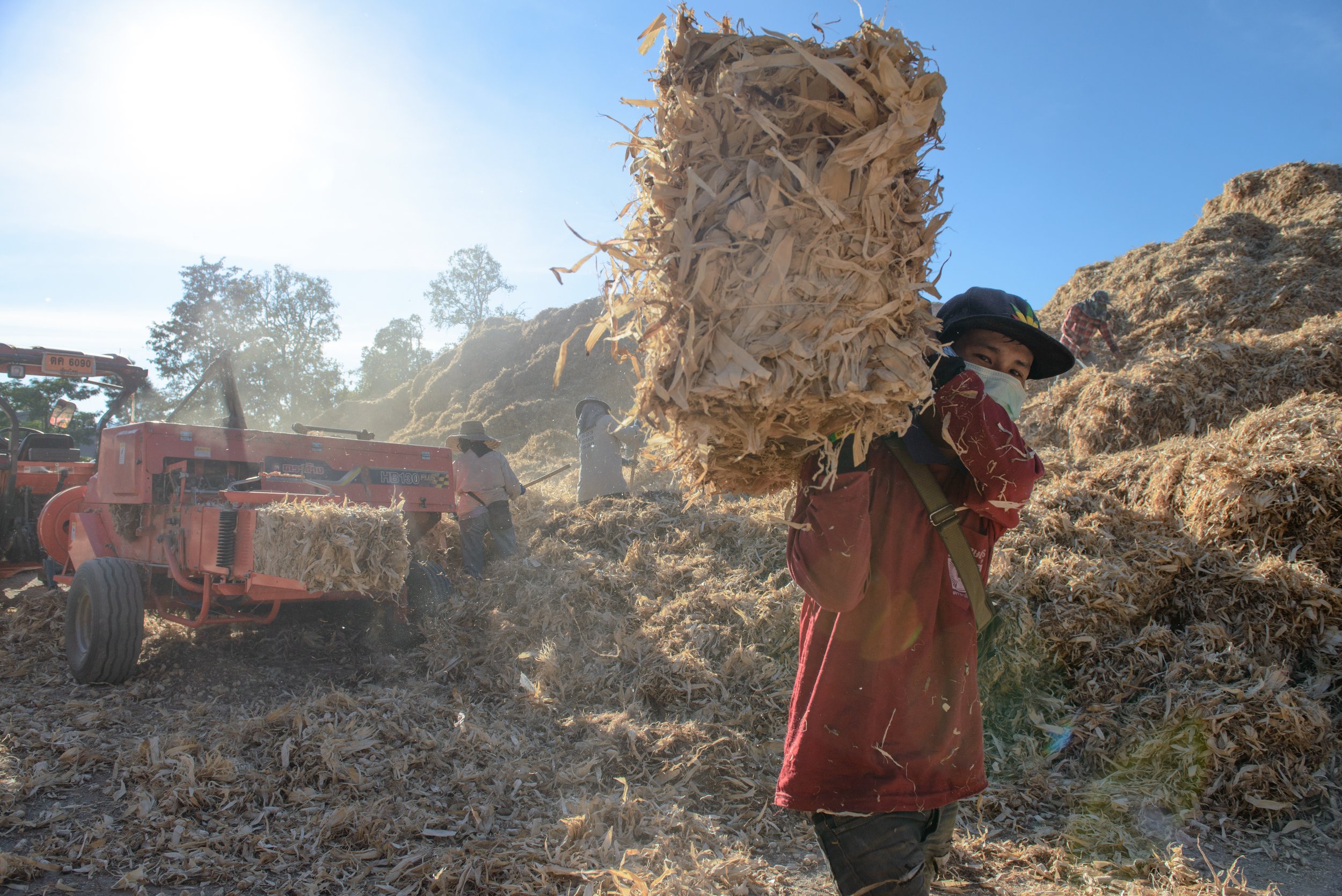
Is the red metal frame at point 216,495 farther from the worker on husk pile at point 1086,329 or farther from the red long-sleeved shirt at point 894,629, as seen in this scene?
the worker on husk pile at point 1086,329

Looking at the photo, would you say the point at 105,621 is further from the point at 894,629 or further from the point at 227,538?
the point at 894,629

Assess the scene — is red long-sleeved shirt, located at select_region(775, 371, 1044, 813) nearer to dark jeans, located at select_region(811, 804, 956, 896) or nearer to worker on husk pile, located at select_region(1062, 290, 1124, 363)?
dark jeans, located at select_region(811, 804, 956, 896)

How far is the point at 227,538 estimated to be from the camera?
4.72 m

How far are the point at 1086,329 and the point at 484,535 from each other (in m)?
8.08

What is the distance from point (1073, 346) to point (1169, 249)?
3.30m

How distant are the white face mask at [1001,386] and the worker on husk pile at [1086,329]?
29.1ft

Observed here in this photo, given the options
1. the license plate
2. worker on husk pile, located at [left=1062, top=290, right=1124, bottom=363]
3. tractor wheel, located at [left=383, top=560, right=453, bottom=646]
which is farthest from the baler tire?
worker on husk pile, located at [left=1062, top=290, right=1124, bottom=363]

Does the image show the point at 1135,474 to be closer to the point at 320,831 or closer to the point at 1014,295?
the point at 1014,295

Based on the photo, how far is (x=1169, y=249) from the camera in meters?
11.3

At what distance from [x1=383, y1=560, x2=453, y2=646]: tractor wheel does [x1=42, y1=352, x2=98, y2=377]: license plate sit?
4.33 metres

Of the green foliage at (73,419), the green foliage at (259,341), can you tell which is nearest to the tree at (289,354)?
the green foliage at (259,341)

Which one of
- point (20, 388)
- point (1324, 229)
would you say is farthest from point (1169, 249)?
point (20, 388)

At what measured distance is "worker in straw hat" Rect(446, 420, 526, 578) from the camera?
7777mm

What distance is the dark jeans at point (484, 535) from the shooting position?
25.3 feet
